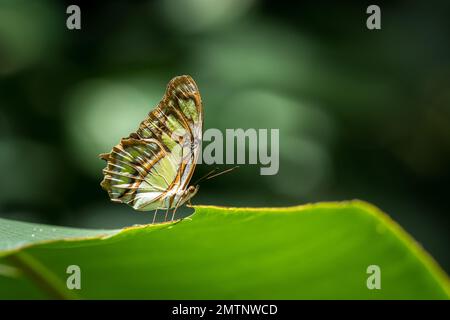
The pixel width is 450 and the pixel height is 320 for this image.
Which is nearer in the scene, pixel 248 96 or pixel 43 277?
pixel 43 277

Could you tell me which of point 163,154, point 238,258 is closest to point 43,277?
point 238,258

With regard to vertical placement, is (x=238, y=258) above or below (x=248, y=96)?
below

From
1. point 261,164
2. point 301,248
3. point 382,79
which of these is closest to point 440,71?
point 382,79

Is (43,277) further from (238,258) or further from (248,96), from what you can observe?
(248,96)

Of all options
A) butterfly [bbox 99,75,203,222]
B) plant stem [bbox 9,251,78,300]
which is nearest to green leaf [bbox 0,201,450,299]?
plant stem [bbox 9,251,78,300]

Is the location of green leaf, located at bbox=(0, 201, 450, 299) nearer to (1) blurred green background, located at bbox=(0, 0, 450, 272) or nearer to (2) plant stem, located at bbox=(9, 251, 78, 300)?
(2) plant stem, located at bbox=(9, 251, 78, 300)

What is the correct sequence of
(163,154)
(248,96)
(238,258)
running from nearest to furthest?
1. (238,258)
2. (163,154)
3. (248,96)

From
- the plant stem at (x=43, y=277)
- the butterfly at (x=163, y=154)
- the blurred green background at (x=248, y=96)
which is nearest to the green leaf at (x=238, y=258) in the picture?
the plant stem at (x=43, y=277)

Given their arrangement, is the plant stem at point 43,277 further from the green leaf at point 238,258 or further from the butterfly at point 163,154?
the butterfly at point 163,154
